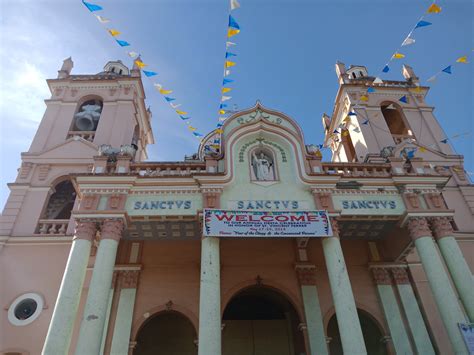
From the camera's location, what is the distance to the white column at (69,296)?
9.76 meters

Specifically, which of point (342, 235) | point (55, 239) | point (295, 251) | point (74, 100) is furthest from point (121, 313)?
point (74, 100)

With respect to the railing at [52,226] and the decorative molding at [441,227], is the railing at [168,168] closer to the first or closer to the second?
the railing at [52,226]

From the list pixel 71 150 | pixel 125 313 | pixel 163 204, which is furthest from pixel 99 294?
pixel 71 150

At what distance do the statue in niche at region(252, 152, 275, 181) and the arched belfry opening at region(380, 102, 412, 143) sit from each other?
9969mm

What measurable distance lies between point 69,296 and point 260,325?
8.37 m

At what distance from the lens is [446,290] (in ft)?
36.6

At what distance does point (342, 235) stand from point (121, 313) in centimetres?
879

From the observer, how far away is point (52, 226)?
15.3m

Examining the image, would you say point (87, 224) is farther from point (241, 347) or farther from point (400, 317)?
point (400, 317)

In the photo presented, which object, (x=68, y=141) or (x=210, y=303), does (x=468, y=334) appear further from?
(x=68, y=141)

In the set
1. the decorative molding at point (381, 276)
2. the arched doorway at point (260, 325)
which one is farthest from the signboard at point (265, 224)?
the decorative molding at point (381, 276)

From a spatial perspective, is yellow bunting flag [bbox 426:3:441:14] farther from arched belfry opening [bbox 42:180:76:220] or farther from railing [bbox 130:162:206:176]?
arched belfry opening [bbox 42:180:76:220]

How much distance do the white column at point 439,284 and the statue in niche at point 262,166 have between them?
5081 millimetres

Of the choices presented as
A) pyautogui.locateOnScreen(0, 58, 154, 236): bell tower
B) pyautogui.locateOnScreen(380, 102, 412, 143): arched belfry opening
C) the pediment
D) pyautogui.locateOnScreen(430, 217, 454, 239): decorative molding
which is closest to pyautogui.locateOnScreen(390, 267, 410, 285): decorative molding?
pyautogui.locateOnScreen(430, 217, 454, 239): decorative molding
